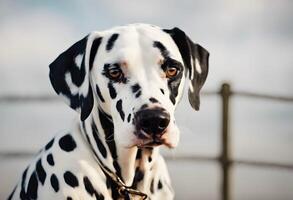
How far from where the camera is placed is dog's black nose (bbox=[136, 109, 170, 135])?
59.9 inches

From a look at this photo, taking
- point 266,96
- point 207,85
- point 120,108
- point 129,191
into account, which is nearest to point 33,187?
point 129,191

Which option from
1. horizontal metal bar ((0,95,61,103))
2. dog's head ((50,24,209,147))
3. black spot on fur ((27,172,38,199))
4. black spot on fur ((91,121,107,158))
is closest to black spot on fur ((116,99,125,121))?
dog's head ((50,24,209,147))

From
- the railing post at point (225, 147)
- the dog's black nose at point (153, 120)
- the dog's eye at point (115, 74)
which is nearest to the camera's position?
the dog's black nose at point (153, 120)

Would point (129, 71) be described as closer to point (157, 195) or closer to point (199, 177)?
point (157, 195)

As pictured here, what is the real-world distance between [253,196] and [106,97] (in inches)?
34.1

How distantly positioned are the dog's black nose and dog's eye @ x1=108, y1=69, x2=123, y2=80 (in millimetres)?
137

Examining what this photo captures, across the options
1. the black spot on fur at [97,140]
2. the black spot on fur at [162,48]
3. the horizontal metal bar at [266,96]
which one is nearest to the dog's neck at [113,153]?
the black spot on fur at [97,140]

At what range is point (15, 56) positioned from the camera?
2.12 m

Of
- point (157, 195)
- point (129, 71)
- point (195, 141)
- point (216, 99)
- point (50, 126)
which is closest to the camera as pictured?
point (129, 71)

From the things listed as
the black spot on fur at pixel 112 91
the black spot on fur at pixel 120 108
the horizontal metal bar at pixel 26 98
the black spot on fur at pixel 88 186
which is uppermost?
the black spot on fur at pixel 112 91

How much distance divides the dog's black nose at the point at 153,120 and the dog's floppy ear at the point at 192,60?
23 centimetres

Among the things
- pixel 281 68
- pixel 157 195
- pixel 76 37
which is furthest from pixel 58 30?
pixel 281 68

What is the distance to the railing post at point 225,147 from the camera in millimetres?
2406

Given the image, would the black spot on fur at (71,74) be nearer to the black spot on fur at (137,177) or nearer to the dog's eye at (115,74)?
the dog's eye at (115,74)
